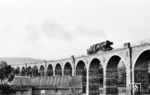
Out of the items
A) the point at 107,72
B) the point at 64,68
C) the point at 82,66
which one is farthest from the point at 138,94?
the point at 64,68

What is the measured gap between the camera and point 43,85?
42.7 metres

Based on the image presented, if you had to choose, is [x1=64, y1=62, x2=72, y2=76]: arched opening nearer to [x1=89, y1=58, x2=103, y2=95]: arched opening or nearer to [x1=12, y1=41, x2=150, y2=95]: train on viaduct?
[x1=12, y1=41, x2=150, y2=95]: train on viaduct

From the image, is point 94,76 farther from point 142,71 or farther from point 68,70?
point 142,71

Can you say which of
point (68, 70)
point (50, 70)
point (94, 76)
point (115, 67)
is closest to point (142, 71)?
point (115, 67)

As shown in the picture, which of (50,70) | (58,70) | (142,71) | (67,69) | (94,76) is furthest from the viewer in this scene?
(50,70)

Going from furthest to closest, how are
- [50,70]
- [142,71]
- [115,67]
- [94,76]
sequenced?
1. [50,70]
2. [94,76]
3. [115,67]
4. [142,71]

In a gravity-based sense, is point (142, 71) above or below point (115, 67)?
below

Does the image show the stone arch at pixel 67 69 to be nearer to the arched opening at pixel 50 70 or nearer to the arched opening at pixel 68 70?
the arched opening at pixel 68 70

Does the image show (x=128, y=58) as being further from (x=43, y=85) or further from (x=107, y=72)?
(x=43, y=85)

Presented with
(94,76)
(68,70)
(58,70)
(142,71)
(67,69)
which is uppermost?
(67,69)

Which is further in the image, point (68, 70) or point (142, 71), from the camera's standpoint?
point (68, 70)

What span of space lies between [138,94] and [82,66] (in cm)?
2555

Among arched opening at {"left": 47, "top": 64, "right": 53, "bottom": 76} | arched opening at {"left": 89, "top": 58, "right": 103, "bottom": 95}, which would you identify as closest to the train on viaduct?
arched opening at {"left": 89, "top": 58, "right": 103, "bottom": 95}

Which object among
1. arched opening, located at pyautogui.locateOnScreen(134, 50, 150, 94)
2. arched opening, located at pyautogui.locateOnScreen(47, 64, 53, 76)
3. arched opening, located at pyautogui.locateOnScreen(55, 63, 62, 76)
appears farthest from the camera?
arched opening, located at pyautogui.locateOnScreen(47, 64, 53, 76)
